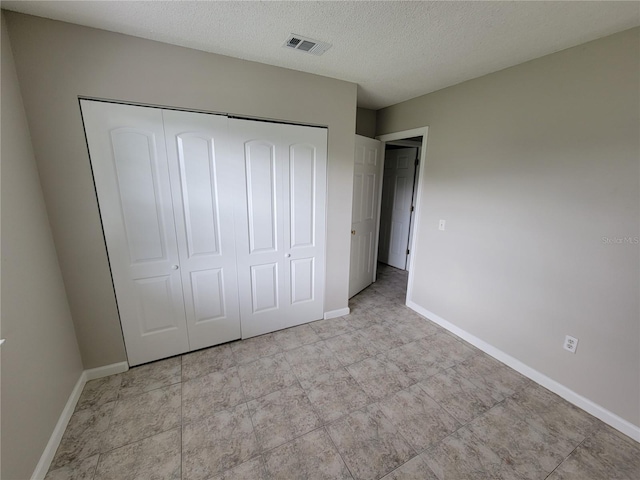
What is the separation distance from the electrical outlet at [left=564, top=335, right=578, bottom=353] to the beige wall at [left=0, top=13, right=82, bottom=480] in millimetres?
3139

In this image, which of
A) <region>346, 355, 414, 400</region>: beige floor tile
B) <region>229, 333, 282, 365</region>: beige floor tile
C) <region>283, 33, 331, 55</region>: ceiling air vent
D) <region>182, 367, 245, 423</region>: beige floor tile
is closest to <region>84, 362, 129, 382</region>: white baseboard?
<region>182, 367, 245, 423</region>: beige floor tile

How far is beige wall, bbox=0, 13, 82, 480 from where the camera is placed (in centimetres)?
118

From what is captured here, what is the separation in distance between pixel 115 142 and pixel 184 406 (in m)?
1.81

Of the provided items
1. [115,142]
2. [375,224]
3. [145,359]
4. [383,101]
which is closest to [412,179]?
[375,224]

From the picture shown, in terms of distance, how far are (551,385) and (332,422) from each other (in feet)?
5.45

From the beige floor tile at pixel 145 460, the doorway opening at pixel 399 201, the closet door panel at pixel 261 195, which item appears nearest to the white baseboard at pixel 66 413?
the beige floor tile at pixel 145 460

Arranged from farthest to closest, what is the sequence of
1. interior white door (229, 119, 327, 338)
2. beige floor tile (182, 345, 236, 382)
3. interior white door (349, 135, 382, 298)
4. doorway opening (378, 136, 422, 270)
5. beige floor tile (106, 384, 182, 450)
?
doorway opening (378, 136, 422, 270), interior white door (349, 135, 382, 298), interior white door (229, 119, 327, 338), beige floor tile (182, 345, 236, 382), beige floor tile (106, 384, 182, 450)

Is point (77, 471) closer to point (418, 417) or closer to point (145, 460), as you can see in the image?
point (145, 460)

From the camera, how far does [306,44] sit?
1741mm

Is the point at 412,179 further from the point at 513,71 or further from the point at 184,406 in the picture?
the point at 184,406

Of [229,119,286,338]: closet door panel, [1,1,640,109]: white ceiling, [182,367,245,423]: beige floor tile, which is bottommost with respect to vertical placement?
[182,367,245,423]: beige floor tile

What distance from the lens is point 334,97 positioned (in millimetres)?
2354

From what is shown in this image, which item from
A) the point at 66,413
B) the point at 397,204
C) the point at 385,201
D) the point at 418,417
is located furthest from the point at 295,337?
the point at 385,201

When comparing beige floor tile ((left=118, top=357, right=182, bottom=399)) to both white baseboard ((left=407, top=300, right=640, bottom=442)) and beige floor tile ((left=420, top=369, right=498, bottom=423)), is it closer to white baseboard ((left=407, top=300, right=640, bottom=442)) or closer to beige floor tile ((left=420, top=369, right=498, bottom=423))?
beige floor tile ((left=420, top=369, right=498, bottom=423))
